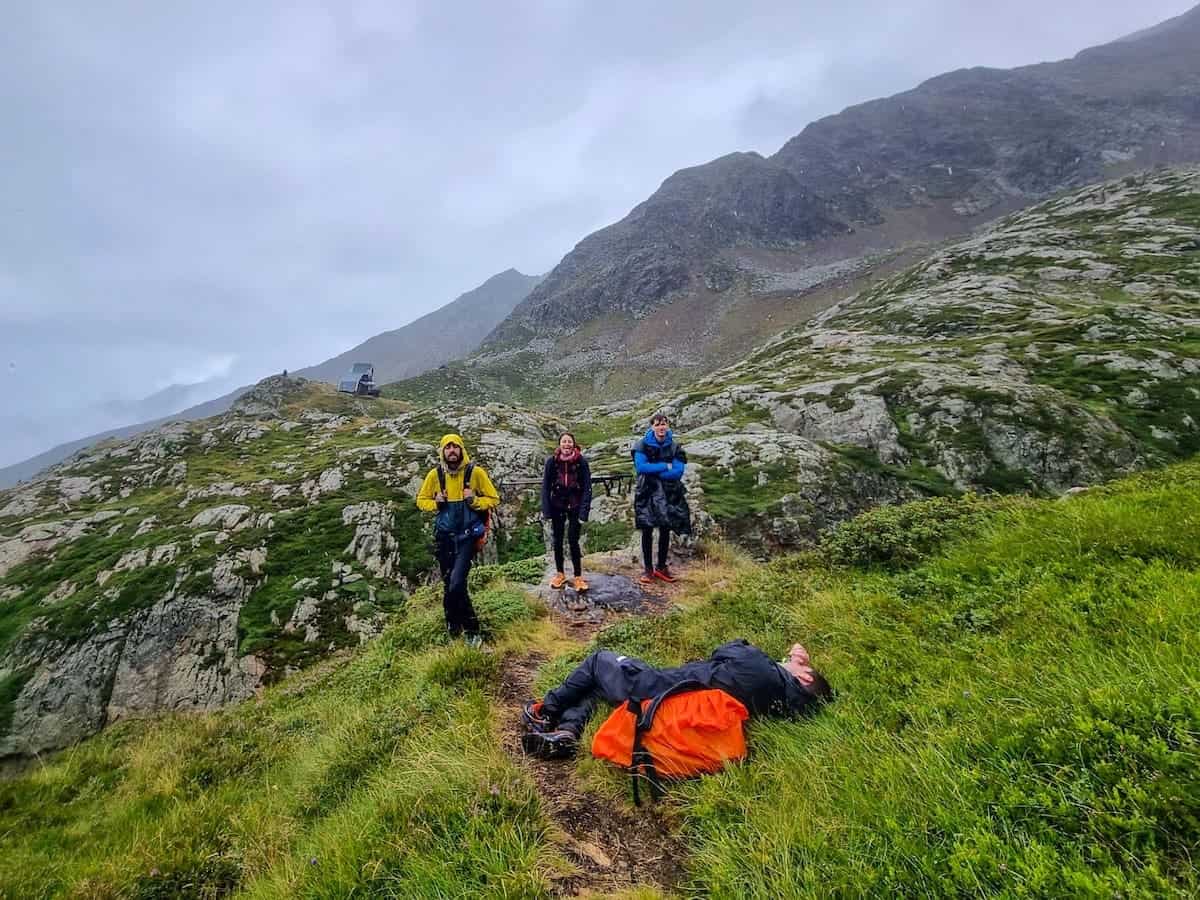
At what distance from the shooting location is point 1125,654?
140 inches

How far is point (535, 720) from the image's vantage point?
5789 millimetres

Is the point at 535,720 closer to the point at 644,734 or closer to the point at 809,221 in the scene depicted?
the point at 644,734

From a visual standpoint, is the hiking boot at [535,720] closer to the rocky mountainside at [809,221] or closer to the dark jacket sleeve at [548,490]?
the dark jacket sleeve at [548,490]

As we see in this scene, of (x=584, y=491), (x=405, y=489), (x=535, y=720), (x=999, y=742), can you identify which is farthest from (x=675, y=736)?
(x=405, y=489)


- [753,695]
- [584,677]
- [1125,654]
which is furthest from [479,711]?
[1125,654]

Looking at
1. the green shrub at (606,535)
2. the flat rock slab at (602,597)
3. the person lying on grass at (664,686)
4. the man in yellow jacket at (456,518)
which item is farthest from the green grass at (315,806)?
the green shrub at (606,535)

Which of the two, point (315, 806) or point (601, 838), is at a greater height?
point (315, 806)

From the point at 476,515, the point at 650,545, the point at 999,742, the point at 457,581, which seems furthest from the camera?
the point at 650,545

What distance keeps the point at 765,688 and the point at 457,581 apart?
5.78 metres

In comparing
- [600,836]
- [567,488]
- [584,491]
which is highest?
[567,488]

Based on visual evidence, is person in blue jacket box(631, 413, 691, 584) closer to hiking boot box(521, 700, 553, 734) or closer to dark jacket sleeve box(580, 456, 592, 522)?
dark jacket sleeve box(580, 456, 592, 522)

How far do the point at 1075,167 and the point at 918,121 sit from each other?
72811mm

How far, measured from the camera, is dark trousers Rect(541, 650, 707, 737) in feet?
17.8

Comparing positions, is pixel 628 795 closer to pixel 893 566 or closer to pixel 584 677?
pixel 584 677
